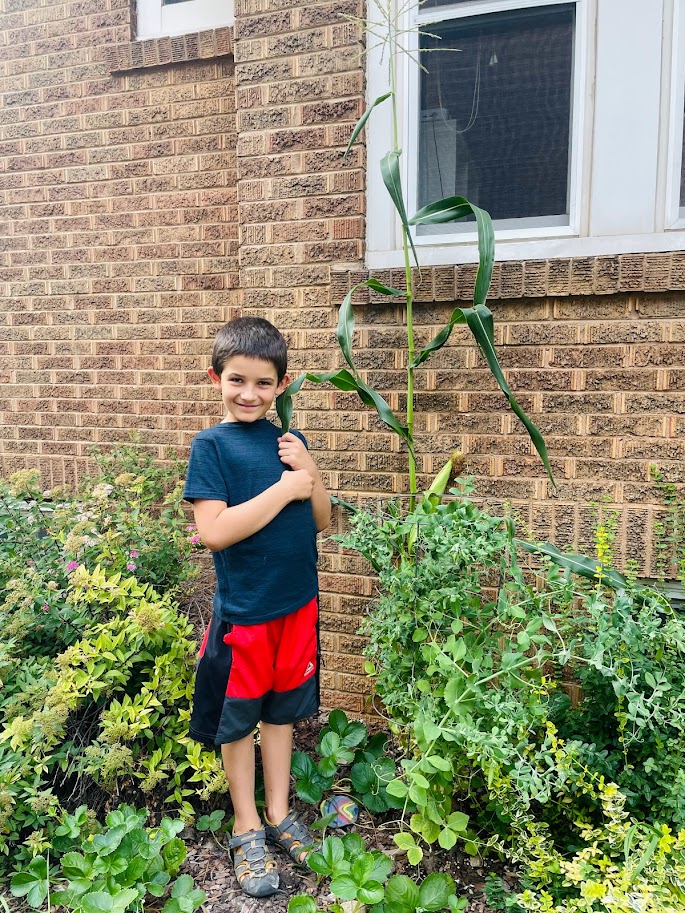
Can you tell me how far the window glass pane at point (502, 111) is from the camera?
2.54 meters

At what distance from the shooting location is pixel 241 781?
2033mm

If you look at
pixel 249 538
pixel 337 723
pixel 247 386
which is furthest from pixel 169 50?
pixel 337 723

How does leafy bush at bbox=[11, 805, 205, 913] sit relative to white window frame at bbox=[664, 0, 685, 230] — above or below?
below

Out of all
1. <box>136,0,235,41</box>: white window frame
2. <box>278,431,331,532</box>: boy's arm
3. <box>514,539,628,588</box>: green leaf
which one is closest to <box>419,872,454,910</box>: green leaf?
<box>514,539,628,588</box>: green leaf

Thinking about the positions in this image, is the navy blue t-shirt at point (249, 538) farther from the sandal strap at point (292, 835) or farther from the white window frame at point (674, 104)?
the white window frame at point (674, 104)

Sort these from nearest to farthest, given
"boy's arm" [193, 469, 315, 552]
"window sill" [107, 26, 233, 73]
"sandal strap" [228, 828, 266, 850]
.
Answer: "boy's arm" [193, 469, 315, 552]
"sandal strap" [228, 828, 266, 850]
"window sill" [107, 26, 233, 73]

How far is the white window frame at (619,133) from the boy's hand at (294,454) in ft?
3.89

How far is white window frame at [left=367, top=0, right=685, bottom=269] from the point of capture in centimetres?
237

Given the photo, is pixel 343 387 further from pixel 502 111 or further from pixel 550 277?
pixel 502 111

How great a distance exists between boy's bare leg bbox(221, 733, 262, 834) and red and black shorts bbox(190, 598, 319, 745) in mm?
63

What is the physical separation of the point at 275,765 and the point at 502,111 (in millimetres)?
2569

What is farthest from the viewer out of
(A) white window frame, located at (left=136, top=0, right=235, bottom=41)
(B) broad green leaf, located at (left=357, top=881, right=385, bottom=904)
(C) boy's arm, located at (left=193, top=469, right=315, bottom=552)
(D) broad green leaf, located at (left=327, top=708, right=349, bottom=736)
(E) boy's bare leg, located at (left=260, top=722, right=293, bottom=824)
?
(A) white window frame, located at (left=136, top=0, right=235, bottom=41)

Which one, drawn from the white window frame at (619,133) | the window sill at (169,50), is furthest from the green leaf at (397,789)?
Answer: the window sill at (169,50)

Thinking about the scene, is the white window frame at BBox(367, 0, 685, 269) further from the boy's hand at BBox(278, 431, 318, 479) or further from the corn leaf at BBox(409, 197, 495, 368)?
the boy's hand at BBox(278, 431, 318, 479)
